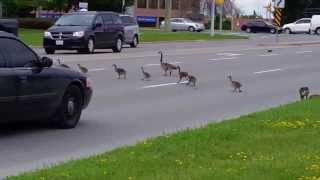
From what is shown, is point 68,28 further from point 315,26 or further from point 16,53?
point 315,26

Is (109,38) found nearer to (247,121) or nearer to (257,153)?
(247,121)

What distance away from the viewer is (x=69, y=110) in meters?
12.0

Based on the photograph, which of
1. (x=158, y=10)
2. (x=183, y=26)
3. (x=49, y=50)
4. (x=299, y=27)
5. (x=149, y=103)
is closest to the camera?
(x=149, y=103)

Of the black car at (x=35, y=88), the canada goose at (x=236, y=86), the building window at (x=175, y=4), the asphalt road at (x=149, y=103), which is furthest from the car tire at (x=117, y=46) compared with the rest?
the building window at (x=175, y=4)

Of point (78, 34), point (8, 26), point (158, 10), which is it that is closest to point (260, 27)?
point (158, 10)

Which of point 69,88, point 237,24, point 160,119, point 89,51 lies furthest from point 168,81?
point 237,24

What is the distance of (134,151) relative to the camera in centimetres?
873

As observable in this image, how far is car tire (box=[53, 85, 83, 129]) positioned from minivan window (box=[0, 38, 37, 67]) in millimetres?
904

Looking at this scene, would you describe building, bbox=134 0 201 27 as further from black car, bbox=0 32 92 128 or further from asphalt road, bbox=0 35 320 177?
black car, bbox=0 32 92 128

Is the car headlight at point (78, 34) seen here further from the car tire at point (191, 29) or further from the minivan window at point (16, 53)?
the car tire at point (191, 29)

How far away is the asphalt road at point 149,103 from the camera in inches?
401

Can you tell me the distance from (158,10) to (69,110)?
114 metres

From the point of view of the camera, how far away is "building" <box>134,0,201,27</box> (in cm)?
11819

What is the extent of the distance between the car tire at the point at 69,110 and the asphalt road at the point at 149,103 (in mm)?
159
